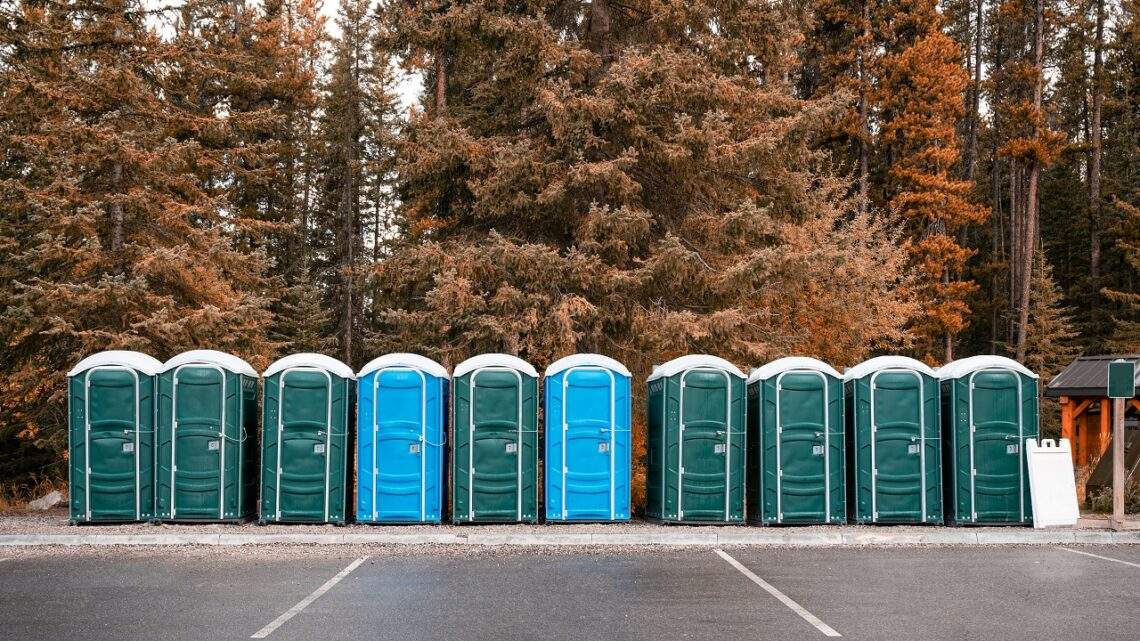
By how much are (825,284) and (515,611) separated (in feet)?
46.5

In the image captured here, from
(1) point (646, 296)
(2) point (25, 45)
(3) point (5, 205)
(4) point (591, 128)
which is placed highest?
(2) point (25, 45)

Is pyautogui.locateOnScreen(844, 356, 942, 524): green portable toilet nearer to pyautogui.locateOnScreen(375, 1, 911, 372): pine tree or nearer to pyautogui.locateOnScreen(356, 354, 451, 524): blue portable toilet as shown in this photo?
pyautogui.locateOnScreen(375, 1, 911, 372): pine tree

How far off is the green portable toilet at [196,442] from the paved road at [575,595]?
1.71 metres

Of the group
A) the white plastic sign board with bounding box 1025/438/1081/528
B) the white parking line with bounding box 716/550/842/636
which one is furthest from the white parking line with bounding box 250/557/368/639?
the white plastic sign board with bounding box 1025/438/1081/528

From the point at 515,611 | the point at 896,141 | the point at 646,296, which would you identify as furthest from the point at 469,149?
the point at 896,141

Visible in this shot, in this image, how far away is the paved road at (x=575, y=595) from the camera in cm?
733

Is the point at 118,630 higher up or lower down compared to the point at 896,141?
lower down

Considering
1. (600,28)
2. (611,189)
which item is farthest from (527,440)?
(600,28)

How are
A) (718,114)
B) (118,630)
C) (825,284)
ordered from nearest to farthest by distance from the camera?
(118,630)
(718,114)
(825,284)

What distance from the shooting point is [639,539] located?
1226 centimetres

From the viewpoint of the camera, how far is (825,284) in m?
20.9

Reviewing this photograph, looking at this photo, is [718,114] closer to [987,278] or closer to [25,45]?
[25,45]

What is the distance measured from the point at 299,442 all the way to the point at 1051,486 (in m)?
9.06

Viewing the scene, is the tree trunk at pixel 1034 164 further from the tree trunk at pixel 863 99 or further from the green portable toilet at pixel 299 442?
the green portable toilet at pixel 299 442
